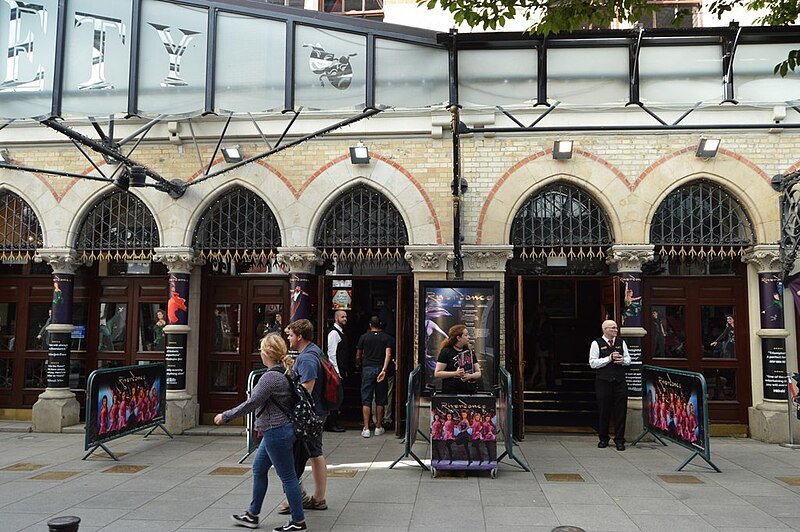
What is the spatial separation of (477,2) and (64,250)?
25.2 ft

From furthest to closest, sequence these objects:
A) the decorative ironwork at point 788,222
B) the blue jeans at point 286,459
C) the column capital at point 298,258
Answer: the column capital at point 298,258 → the decorative ironwork at point 788,222 → the blue jeans at point 286,459

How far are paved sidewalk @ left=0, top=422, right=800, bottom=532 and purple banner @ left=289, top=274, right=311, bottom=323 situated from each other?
7.03ft

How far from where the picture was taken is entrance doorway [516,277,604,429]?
11.2 meters

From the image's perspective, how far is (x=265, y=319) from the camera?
10.6 m

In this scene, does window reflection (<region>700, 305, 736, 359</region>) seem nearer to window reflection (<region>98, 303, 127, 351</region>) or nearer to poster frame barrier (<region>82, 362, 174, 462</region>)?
poster frame barrier (<region>82, 362, 174, 462</region>)

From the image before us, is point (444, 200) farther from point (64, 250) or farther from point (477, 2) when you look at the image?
point (64, 250)

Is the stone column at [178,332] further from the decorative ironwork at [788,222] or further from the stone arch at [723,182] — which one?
the decorative ironwork at [788,222]

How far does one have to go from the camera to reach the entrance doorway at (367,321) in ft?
31.3

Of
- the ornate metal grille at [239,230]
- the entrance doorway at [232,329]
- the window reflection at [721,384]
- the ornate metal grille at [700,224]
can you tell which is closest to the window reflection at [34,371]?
the entrance doorway at [232,329]

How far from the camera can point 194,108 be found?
27.4 ft

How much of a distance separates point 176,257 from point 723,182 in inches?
343

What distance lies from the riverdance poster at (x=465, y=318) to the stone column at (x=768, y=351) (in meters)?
4.04

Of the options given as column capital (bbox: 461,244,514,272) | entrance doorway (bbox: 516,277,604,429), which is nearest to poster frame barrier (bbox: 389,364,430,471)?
column capital (bbox: 461,244,514,272)

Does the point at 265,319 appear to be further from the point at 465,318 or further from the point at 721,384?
Answer: the point at 721,384
